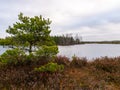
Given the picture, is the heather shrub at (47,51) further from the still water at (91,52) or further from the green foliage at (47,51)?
the still water at (91,52)

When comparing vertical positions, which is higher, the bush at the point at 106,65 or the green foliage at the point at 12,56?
the green foliage at the point at 12,56

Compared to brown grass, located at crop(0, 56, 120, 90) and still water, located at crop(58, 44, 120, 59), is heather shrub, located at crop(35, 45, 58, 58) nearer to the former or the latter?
brown grass, located at crop(0, 56, 120, 90)

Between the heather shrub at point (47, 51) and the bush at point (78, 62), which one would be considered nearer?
the heather shrub at point (47, 51)

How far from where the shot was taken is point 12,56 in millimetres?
10156

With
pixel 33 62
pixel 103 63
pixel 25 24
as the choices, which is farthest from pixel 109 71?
pixel 25 24

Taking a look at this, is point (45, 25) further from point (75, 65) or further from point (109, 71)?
point (109, 71)

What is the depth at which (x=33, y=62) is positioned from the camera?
36.1 feet

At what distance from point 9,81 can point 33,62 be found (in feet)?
6.71

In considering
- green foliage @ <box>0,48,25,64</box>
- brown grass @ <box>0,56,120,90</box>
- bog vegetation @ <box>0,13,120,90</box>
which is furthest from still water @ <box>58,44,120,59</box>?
green foliage @ <box>0,48,25,64</box>

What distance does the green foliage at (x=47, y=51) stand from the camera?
9.70 m

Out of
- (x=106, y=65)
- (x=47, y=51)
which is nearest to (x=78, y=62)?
(x=106, y=65)

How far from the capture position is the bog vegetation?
9188mm

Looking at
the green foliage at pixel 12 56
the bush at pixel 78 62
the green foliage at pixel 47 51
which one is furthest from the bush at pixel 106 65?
the green foliage at pixel 12 56

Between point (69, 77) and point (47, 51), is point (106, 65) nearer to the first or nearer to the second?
point (69, 77)
